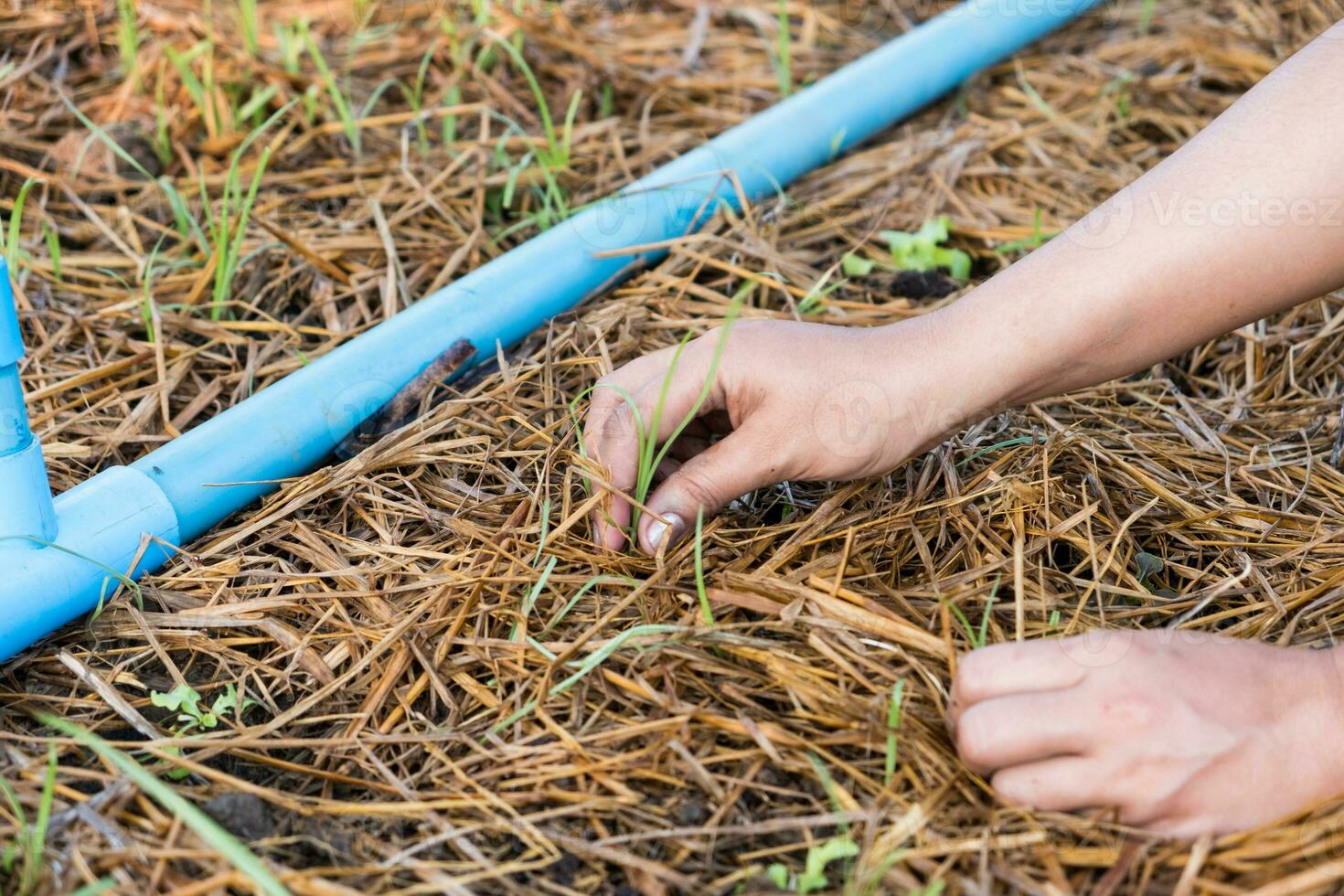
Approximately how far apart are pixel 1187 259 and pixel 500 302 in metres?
0.91

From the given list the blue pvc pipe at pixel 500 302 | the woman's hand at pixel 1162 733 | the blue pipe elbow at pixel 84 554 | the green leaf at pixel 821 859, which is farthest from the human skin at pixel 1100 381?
the blue pipe elbow at pixel 84 554

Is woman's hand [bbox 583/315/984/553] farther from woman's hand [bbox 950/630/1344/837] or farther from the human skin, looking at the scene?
woman's hand [bbox 950/630/1344/837]

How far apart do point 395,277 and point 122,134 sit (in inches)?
24.9

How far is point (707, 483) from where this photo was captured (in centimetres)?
124

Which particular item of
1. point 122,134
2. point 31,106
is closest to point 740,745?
point 122,134

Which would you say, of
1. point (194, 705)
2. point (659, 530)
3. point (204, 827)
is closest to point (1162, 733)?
point (659, 530)

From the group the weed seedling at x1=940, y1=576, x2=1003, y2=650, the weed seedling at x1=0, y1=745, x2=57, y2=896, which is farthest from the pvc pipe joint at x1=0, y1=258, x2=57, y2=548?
the weed seedling at x1=940, y1=576, x2=1003, y2=650

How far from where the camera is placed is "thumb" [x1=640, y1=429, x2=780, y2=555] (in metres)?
1.23

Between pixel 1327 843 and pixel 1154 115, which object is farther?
pixel 1154 115

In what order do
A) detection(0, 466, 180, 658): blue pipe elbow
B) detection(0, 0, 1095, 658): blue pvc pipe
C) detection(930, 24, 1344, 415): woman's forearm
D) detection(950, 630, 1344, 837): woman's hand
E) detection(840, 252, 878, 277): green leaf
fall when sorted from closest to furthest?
1. detection(950, 630, 1344, 837): woman's hand
2. detection(930, 24, 1344, 415): woman's forearm
3. detection(0, 466, 180, 658): blue pipe elbow
4. detection(0, 0, 1095, 658): blue pvc pipe
5. detection(840, 252, 878, 277): green leaf

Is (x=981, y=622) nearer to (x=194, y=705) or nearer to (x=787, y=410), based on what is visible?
(x=787, y=410)

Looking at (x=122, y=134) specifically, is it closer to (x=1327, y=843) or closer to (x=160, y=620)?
(x=160, y=620)

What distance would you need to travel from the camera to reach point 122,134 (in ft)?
6.64

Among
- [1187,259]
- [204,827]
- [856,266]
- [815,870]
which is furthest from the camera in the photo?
[856,266]
